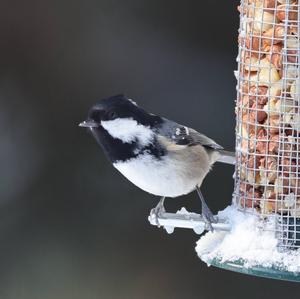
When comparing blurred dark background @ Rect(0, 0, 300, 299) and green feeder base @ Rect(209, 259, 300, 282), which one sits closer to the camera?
green feeder base @ Rect(209, 259, 300, 282)

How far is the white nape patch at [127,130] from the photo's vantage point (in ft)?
12.4

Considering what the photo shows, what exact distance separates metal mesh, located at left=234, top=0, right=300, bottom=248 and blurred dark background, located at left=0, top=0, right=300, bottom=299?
2798 mm

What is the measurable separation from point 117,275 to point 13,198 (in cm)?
95

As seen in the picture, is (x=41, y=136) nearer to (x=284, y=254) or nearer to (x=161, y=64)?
(x=161, y=64)

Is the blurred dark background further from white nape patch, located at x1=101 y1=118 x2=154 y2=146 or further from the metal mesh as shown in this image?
white nape patch, located at x1=101 y1=118 x2=154 y2=146

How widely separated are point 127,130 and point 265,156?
57 centimetres

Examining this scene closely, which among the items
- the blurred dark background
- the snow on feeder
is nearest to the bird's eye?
the snow on feeder

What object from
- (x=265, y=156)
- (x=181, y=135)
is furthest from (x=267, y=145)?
(x=181, y=135)

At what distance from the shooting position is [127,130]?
12.5ft

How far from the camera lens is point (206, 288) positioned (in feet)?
22.4

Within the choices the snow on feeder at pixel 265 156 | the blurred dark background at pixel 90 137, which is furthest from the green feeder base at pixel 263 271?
the blurred dark background at pixel 90 137

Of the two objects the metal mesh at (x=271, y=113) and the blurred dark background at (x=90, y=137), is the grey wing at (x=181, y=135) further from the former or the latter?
the blurred dark background at (x=90, y=137)

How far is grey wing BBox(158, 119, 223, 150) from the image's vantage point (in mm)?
3984

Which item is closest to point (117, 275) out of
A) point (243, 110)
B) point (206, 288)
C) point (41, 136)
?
point (206, 288)
